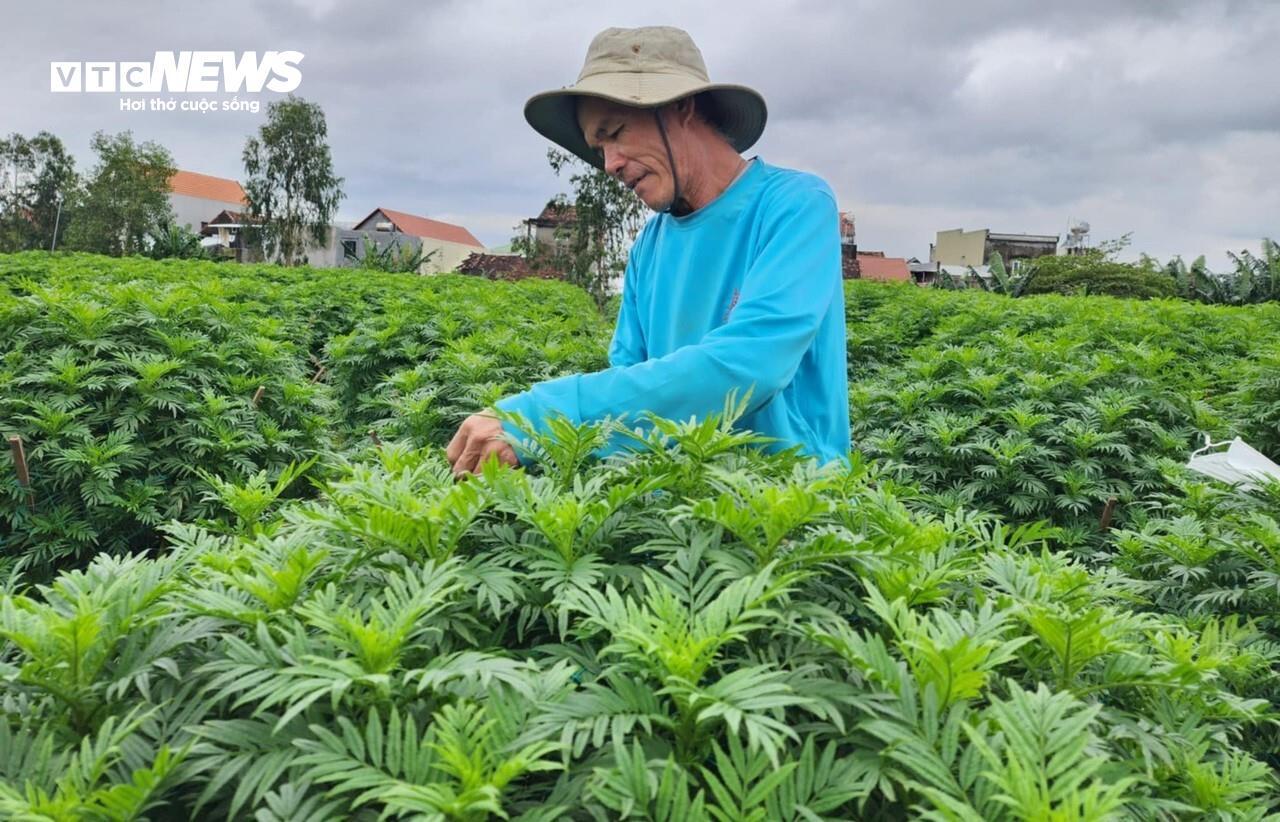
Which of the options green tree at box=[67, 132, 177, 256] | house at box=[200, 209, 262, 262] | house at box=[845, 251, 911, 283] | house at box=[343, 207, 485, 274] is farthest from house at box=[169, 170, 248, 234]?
house at box=[845, 251, 911, 283]

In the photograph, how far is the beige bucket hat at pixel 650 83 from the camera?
2.07m

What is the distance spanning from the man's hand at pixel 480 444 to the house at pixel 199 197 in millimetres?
74140

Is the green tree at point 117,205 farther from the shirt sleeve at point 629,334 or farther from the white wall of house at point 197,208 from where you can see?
the shirt sleeve at point 629,334

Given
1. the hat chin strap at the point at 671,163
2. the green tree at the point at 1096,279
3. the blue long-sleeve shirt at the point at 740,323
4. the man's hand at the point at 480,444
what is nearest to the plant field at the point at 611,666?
the man's hand at the point at 480,444

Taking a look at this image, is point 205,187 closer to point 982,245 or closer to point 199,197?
point 199,197

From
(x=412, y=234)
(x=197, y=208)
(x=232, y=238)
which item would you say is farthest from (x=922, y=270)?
(x=197, y=208)

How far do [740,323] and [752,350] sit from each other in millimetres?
76

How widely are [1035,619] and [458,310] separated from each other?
7.13 meters

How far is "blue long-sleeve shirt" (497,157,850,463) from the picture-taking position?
1683mm

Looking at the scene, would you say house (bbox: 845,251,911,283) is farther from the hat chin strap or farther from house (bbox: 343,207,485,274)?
the hat chin strap

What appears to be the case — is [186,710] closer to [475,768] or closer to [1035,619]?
[475,768]

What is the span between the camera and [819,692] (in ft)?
3.18

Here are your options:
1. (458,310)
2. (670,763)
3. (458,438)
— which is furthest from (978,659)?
(458,310)

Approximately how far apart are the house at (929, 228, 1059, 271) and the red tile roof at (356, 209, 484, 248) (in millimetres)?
35587
